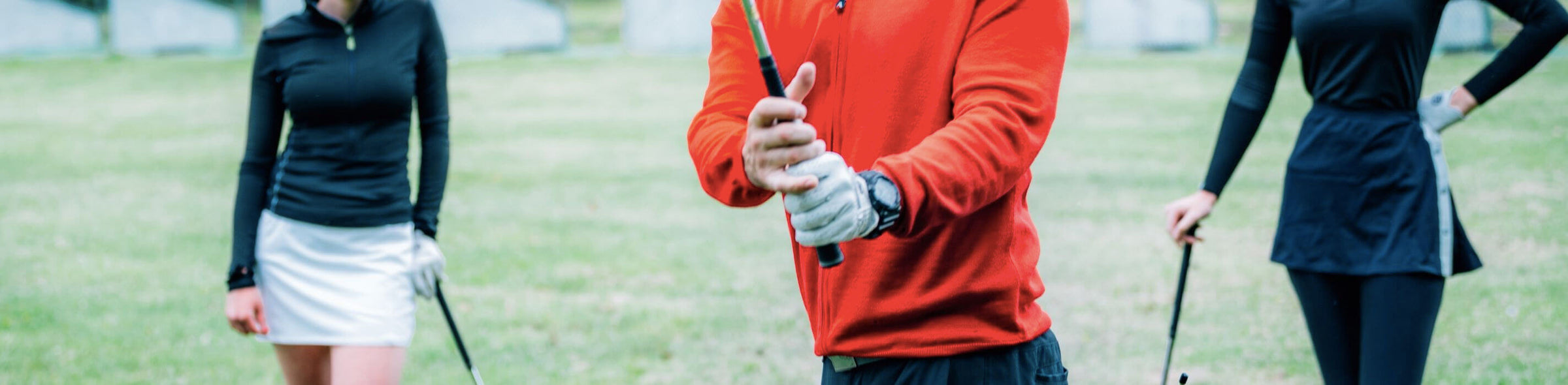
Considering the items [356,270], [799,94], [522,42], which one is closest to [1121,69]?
[522,42]

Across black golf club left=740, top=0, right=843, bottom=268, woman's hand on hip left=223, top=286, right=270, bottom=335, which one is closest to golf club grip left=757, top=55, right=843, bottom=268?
black golf club left=740, top=0, right=843, bottom=268

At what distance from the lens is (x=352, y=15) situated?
410 centimetres

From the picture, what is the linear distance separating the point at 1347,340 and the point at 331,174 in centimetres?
300

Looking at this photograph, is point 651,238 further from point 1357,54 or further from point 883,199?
point 883,199

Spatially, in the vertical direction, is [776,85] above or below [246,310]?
above

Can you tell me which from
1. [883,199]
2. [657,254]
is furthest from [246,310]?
Result: [657,254]

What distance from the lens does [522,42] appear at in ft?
81.7

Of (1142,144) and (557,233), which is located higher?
(557,233)

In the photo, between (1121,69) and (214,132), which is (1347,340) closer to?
A: (214,132)

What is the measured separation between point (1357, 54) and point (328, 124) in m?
2.96

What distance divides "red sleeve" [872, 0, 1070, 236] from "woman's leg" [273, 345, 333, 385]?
2.56 meters

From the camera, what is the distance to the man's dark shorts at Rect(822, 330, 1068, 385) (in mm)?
2471

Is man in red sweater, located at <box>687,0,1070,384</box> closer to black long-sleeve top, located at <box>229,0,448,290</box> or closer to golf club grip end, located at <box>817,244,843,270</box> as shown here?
golf club grip end, located at <box>817,244,843,270</box>

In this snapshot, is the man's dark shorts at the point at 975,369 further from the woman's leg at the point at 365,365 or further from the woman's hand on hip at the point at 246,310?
the woman's hand on hip at the point at 246,310
